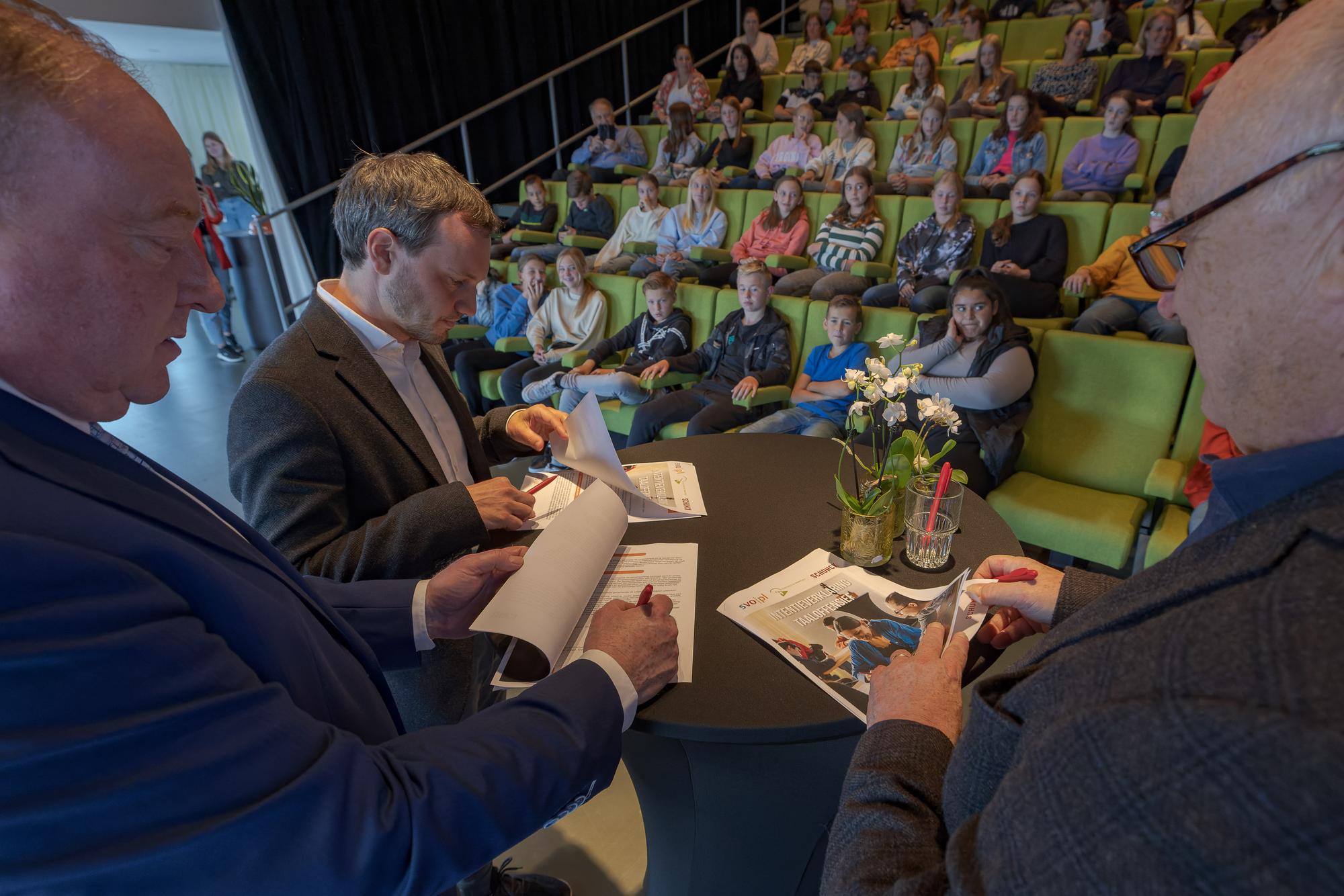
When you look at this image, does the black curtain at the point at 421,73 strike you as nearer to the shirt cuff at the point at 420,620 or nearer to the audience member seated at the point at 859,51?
the audience member seated at the point at 859,51

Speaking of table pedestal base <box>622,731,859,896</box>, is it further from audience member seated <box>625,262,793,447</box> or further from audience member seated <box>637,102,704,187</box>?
audience member seated <box>637,102,704,187</box>

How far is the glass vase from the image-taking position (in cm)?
112

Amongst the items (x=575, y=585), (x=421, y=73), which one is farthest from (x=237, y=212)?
(x=575, y=585)

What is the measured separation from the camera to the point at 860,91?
5.46 m

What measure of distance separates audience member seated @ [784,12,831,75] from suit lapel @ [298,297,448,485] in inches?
246

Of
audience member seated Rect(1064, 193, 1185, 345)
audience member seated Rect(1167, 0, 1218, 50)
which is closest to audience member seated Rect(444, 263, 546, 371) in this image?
audience member seated Rect(1064, 193, 1185, 345)

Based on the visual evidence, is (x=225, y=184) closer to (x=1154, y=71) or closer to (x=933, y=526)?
(x=933, y=526)

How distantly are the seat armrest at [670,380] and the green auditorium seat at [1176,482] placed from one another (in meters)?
2.03

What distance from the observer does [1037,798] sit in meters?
0.38

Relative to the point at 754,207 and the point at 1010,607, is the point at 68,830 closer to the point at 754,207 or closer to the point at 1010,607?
the point at 1010,607

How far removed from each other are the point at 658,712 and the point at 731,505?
60 centimetres

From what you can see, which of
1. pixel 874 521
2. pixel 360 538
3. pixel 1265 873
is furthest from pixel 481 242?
pixel 1265 873

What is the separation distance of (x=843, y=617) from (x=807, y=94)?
6.03 metres

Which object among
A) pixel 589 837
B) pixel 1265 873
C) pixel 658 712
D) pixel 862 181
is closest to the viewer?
pixel 1265 873
